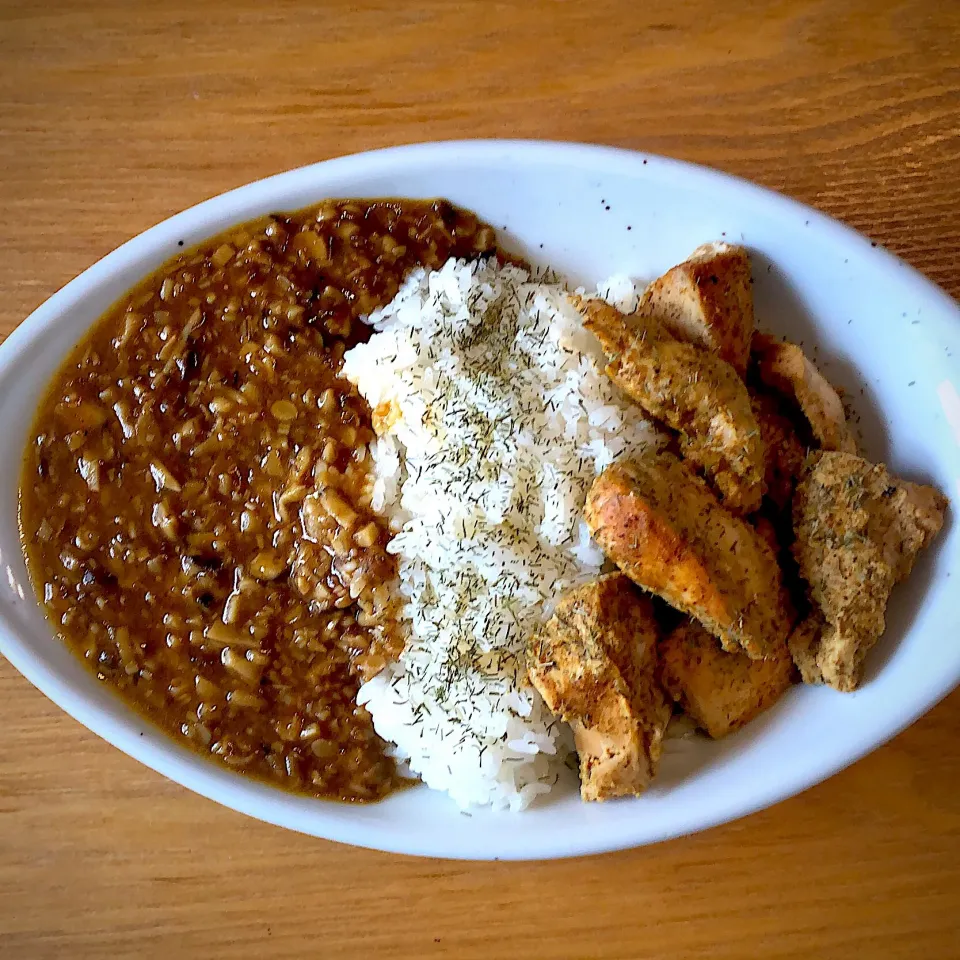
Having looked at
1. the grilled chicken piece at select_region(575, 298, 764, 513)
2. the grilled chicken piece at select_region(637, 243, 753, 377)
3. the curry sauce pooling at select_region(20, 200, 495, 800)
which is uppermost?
the grilled chicken piece at select_region(637, 243, 753, 377)

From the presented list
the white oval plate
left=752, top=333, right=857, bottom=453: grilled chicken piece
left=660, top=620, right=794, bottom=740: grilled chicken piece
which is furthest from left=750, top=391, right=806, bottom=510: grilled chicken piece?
left=660, top=620, right=794, bottom=740: grilled chicken piece

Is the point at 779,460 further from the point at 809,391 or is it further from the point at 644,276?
the point at 644,276

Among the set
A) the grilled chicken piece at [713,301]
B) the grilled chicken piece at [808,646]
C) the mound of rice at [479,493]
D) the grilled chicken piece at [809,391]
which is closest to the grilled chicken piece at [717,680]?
the grilled chicken piece at [808,646]

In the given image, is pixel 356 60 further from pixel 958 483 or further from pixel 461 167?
pixel 958 483

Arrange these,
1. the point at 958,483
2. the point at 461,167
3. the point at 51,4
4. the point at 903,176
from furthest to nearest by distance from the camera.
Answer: the point at 51,4 → the point at 903,176 → the point at 461,167 → the point at 958,483

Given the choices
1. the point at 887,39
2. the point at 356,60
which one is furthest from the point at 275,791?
the point at 887,39

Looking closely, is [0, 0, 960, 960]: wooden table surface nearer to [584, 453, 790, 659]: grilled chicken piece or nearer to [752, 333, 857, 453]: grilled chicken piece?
[752, 333, 857, 453]: grilled chicken piece

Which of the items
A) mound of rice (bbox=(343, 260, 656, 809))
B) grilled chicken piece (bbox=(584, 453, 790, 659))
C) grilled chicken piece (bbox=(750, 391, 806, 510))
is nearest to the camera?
grilled chicken piece (bbox=(584, 453, 790, 659))
